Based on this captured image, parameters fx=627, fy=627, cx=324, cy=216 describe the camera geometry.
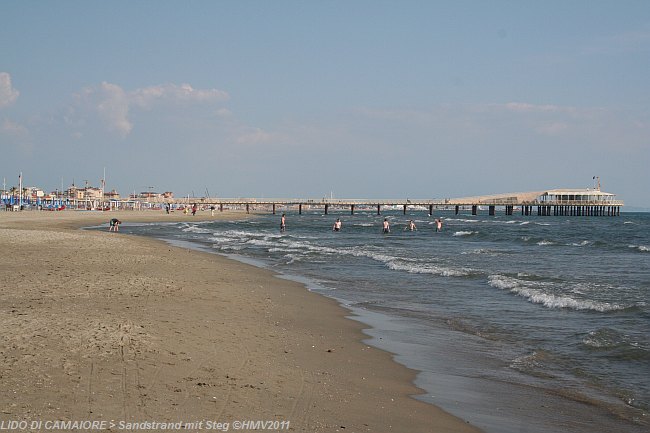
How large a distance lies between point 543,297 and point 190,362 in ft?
32.8

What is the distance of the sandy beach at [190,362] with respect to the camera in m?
5.51

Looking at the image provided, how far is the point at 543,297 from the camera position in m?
14.7

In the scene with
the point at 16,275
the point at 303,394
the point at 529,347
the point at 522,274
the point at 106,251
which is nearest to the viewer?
the point at 303,394

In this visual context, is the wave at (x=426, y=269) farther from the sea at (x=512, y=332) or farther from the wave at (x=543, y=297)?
the wave at (x=543, y=297)

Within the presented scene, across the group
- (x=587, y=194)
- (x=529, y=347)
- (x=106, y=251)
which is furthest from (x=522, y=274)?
(x=587, y=194)

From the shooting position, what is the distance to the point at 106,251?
74.2 feet

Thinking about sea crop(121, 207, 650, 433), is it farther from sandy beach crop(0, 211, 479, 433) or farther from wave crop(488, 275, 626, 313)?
sandy beach crop(0, 211, 479, 433)

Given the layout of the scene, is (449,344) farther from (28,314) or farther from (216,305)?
→ (28,314)

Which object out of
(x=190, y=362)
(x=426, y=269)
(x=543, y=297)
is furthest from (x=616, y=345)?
(x=426, y=269)

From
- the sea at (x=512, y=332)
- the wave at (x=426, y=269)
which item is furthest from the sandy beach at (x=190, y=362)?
the wave at (x=426, y=269)

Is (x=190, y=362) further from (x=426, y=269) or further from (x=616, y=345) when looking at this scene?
(x=426, y=269)

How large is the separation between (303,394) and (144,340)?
261cm

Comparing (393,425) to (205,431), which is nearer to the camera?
(205,431)

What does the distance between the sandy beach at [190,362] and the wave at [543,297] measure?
4.83 meters
